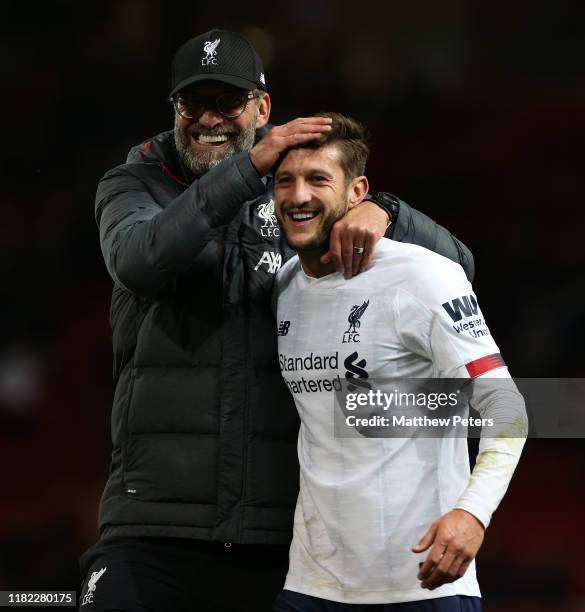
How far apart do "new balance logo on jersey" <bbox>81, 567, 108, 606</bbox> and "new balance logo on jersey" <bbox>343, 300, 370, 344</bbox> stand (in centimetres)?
76

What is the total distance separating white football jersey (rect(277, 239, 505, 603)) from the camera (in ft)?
6.92

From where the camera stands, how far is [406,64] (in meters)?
4.98

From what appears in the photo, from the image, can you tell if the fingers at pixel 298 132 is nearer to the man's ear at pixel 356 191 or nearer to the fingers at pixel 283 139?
the fingers at pixel 283 139

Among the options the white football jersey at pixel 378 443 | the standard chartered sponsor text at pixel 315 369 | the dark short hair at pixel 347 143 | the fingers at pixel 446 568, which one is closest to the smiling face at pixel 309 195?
the dark short hair at pixel 347 143

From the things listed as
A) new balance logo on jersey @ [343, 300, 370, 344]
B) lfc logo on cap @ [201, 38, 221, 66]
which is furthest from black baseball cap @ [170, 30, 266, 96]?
new balance logo on jersey @ [343, 300, 370, 344]

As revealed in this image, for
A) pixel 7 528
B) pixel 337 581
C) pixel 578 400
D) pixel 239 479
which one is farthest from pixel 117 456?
pixel 7 528

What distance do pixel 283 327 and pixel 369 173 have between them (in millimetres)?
2539

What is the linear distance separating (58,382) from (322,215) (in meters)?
2.61

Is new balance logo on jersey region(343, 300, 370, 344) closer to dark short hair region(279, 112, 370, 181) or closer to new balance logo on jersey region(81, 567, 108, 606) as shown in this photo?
dark short hair region(279, 112, 370, 181)

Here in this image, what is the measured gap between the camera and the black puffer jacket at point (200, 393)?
2.39 metres

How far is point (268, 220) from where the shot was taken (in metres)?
2.60

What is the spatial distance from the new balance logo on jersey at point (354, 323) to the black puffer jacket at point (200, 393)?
28 cm

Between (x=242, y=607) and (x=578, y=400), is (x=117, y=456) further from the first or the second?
(x=578, y=400)

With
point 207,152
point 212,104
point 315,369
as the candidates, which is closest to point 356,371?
point 315,369
